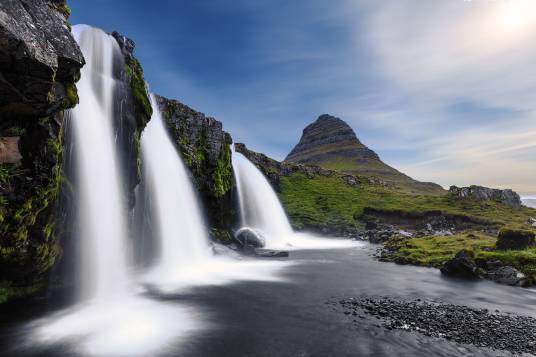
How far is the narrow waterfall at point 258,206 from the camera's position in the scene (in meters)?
61.4

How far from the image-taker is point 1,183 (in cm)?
1467

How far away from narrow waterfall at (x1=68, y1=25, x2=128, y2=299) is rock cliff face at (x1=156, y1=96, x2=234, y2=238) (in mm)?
20608

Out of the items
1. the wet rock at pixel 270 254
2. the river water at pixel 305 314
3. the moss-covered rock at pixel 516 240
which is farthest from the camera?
the wet rock at pixel 270 254

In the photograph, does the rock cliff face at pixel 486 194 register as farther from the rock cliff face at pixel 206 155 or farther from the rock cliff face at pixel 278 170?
the rock cliff face at pixel 206 155

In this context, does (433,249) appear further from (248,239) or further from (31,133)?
(31,133)

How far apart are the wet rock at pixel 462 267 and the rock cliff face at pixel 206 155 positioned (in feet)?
97.1

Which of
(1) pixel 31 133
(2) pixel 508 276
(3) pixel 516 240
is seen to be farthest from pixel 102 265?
(3) pixel 516 240

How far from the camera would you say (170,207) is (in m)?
37.7

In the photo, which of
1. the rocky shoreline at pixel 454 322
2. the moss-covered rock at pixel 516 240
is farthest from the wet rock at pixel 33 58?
the moss-covered rock at pixel 516 240

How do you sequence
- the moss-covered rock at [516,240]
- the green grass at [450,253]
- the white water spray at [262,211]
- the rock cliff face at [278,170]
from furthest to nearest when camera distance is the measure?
the rock cliff face at [278,170]
the white water spray at [262,211]
the moss-covered rock at [516,240]
the green grass at [450,253]

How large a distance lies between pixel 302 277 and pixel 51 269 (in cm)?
1861

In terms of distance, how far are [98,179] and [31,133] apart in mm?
6612

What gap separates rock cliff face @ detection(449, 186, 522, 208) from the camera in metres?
104

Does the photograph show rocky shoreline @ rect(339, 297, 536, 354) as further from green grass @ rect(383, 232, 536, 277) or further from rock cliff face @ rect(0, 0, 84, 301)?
rock cliff face @ rect(0, 0, 84, 301)
